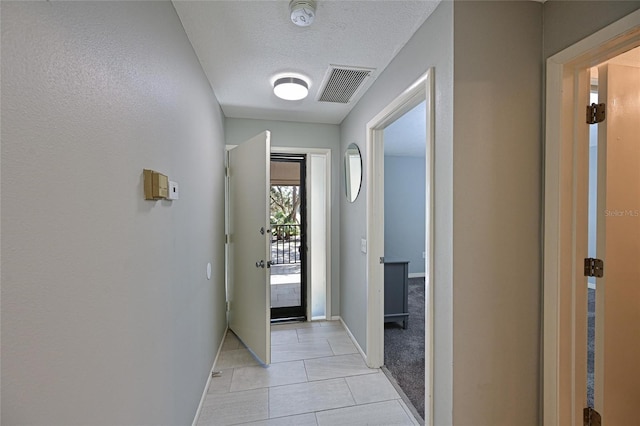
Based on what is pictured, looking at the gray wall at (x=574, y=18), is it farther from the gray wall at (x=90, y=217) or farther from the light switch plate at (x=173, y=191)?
the light switch plate at (x=173, y=191)

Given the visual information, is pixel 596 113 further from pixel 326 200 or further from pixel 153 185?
pixel 326 200

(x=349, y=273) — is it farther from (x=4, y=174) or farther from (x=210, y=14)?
(x=4, y=174)

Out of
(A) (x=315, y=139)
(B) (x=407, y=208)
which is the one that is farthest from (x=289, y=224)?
(B) (x=407, y=208)

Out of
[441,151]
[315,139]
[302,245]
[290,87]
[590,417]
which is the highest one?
[290,87]

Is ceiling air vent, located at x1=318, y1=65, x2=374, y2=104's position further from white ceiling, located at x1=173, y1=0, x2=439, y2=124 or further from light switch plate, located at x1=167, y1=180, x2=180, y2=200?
light switch plate, located at x1=167, y1=180, x2=180, y2=200

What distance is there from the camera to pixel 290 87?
2180 mm

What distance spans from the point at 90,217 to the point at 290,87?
181cm

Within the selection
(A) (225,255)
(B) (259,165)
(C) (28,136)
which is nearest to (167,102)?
(C) (28,136)

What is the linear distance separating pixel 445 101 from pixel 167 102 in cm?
140

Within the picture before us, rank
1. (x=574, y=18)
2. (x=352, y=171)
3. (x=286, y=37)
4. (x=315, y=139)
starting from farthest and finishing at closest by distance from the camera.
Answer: (x=315, y=139), (x=352, y=171), (x=286, y=37), (x=574, y=18)

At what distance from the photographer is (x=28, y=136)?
1.84 ft

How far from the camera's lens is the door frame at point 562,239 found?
4.35ft

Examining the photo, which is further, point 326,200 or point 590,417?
point 326,200

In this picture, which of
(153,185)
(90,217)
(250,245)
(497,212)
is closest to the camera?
(90,217)
